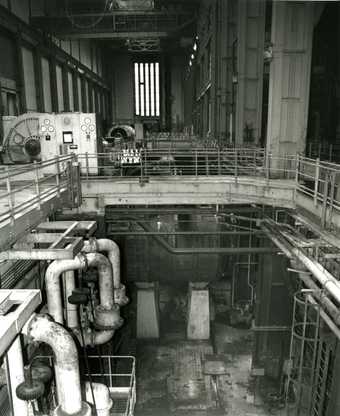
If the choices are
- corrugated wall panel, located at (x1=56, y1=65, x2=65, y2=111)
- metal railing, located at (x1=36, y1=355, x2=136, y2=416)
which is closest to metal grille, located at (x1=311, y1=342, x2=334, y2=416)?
metal railing, located at (x1=36, y1=355, x2=136, y2=416)

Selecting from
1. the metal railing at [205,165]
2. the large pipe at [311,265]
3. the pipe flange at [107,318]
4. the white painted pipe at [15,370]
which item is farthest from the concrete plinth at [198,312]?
the white painted pipe at [15,370]

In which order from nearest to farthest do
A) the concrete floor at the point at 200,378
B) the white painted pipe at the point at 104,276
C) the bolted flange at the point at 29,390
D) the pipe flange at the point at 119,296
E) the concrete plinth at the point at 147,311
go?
the bolted flange at the point at 29,390 → the white painted pipe at the point at 104,276 → the pipe flange at the point at 119,296 → the concrete floor at the point at 200,378 → the concrete plinth at the point at 147,311

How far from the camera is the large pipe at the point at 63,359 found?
6.01 m

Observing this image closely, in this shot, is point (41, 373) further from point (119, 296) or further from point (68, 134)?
point (68, 134)

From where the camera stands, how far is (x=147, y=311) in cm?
1585

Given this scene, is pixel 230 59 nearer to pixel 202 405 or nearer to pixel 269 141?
pixel 269 141

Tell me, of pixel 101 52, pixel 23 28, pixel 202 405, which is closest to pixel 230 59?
pixel 23 28

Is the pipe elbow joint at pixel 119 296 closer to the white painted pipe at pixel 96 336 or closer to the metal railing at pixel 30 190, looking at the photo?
the white painted pipe at pixel 96 336

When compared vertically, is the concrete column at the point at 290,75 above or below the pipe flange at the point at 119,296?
above

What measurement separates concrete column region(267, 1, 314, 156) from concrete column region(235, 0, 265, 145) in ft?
15.9

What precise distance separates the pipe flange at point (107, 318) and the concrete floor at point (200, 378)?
4.03 m

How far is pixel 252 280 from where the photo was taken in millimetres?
16391

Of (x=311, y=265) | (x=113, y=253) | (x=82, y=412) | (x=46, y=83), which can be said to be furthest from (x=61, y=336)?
(x=46, y=83)

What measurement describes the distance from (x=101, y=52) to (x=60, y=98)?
58.2 feet
